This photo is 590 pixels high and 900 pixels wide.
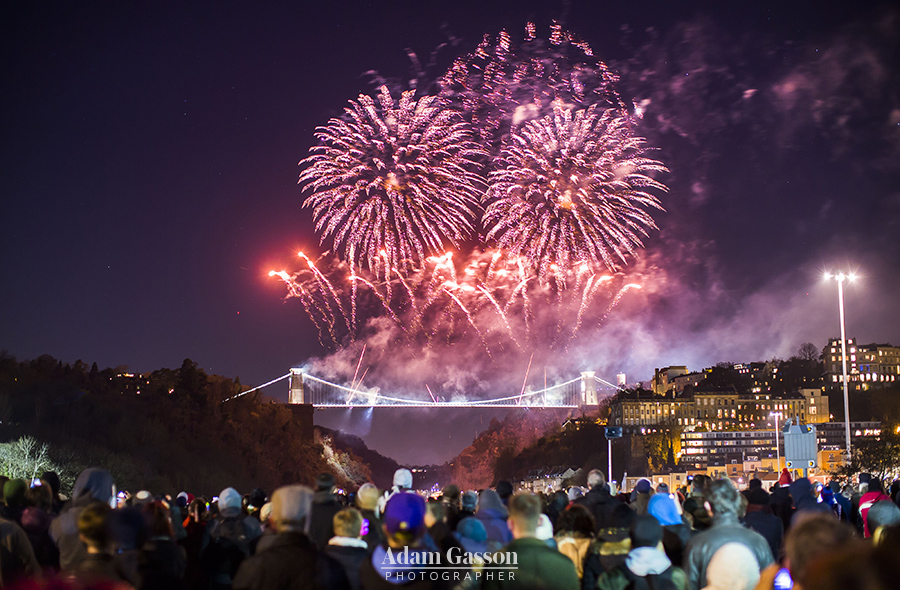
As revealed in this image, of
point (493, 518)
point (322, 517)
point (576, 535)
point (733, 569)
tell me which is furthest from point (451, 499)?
point (733, 569)

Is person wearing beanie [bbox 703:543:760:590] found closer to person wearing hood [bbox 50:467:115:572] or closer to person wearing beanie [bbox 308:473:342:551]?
person wearing beanie [bbox 308:473:342:551]

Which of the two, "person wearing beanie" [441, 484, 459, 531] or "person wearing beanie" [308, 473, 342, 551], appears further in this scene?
"person wearing beanie" [441, 484, 459, 531]

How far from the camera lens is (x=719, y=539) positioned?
5562 mm

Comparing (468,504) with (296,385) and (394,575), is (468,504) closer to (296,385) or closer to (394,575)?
(394,575)

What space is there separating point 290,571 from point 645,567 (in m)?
2.48

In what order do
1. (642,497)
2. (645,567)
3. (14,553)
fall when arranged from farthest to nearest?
1. (642,497)
2. (14,553)
3. (645,567)

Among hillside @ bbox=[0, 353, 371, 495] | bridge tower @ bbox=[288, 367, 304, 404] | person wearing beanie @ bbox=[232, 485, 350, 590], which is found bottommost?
person wearing beanie @ bbox=[232, 485, 350, 590]

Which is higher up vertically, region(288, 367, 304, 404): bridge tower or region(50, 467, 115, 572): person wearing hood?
region(288, 367, 304, 404): bridge tower

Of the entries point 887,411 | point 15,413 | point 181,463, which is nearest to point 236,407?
point 181,463

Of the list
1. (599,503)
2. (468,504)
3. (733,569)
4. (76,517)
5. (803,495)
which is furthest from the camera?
(803,495)

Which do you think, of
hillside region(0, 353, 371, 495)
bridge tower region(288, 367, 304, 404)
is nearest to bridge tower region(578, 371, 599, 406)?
bridge tower region(288, 367, 304, 404)

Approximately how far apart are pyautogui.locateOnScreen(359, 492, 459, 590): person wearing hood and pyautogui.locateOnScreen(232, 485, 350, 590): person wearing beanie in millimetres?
187

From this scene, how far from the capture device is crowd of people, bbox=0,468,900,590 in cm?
409

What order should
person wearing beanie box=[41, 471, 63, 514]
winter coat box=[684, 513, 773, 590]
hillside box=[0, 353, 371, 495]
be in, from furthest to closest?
hillside box=[0, 353, 371, 495] → person wearing beanie box=[41, 471, 63, 514] → winter coat box=[684, 513, 773, 590]
